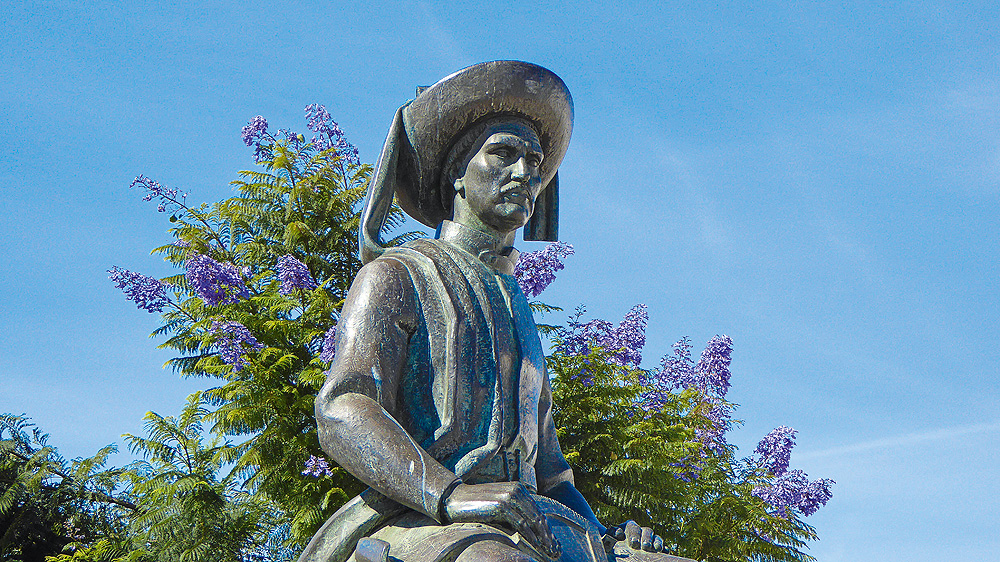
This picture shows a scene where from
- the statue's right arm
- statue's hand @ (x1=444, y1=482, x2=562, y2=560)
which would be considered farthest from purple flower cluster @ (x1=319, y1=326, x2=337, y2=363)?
statue's hand @ (x1=444, y1=482, x2=562, y2=560)

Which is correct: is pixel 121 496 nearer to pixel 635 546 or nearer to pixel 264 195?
pixel 264 195

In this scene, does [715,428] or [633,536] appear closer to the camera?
[633,536]

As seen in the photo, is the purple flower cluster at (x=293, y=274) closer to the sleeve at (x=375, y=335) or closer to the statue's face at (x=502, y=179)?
the statue's face at (x=502, y=179)

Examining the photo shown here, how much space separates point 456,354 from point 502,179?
2.57ft

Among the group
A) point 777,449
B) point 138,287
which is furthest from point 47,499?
point 777,449

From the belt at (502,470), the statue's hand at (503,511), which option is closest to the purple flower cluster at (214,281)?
the belt at (502,470)

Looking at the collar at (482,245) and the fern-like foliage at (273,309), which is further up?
the fern-like foliage at (273,309)

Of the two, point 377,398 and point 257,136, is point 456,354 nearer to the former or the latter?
point 377,398

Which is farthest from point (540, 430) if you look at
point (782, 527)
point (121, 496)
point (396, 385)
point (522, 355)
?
point (121, 496)

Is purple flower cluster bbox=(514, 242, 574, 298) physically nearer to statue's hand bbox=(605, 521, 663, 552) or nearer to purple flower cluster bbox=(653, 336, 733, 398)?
purple flower cluster bbox=(653, 336, 733, 398)

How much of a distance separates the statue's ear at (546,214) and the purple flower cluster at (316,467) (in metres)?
4.77

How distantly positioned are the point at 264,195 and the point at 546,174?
23.3 ft

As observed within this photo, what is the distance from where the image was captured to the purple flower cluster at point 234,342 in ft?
29.7

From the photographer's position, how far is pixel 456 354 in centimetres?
350
